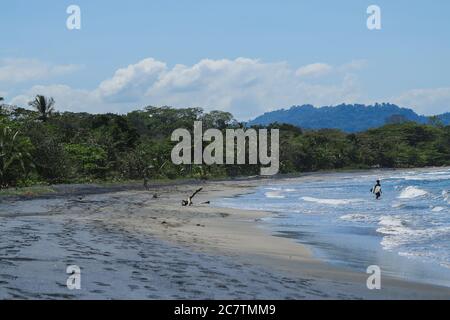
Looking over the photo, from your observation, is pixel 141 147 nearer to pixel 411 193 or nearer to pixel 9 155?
pixel 9 155

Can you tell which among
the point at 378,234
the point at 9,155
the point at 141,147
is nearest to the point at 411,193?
the point at 378,234

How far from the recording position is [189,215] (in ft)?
87.0

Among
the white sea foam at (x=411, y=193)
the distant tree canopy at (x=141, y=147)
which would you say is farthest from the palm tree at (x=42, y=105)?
the white sea foam at (x=411, y=193)

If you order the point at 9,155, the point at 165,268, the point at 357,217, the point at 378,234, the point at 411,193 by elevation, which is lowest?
the point at 411,193

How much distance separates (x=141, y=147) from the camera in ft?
245

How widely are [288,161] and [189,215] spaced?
87824mm

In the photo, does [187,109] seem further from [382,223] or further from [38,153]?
[382,223]

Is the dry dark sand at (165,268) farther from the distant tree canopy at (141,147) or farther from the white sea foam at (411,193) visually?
the distant tree canopy at (141,147)

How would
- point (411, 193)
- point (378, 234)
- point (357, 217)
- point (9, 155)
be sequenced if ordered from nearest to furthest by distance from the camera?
point (378, 234) → point (357, 217) → point (9, 155) → point (411, 193)

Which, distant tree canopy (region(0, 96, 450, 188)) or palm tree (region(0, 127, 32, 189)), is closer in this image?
palm tree (region(0, 127, 32, 189))

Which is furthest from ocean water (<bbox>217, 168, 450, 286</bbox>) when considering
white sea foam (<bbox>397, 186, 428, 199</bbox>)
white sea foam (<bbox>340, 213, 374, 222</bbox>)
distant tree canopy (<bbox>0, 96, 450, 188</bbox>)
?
distant tree canopy (<bbox>0, 96, 450, 188</bbox>)

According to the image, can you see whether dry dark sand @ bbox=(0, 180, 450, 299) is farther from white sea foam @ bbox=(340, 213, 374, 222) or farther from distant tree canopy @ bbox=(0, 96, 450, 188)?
distant tree canopy @ bbox=(0, 96, 450, 188)

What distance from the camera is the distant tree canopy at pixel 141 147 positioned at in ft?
162

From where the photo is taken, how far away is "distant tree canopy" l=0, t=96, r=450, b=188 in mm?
49463
